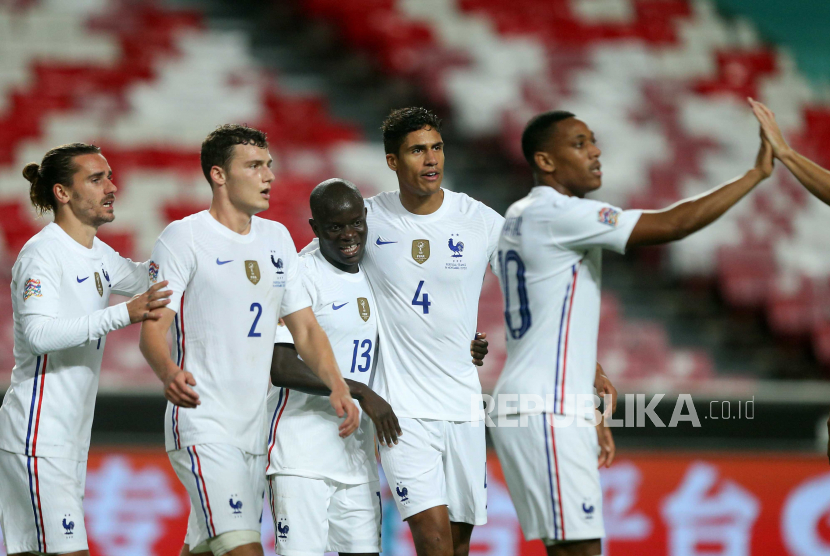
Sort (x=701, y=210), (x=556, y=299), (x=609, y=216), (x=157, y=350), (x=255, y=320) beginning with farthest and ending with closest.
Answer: (x=255, y=320), (x=157, y=350), (x=556, y=299), (x=609, y=216), (x=701, y=210)

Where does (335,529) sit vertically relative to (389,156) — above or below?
below

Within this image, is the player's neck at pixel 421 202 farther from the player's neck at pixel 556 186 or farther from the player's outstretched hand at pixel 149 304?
the player's outstretched hand at pixel 149 304

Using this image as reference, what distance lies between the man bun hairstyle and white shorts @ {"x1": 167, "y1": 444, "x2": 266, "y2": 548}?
1.32m

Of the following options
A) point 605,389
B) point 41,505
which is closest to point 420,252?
point 605,389

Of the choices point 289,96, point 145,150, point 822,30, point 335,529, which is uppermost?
point 822,30

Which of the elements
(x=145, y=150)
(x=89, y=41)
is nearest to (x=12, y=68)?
(x=89, y=41)

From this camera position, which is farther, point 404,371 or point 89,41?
point 89,41

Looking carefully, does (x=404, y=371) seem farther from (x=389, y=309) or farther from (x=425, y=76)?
(x=425, y=76)

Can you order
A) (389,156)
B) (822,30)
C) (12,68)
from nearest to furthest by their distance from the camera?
1. (389,156)
2. (12,68)
3. (822,30)

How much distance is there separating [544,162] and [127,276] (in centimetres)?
206

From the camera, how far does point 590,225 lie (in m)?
3.76

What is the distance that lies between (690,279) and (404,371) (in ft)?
18.0

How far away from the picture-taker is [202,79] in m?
10.8

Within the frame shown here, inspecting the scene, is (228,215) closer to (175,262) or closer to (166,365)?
(175,262)
